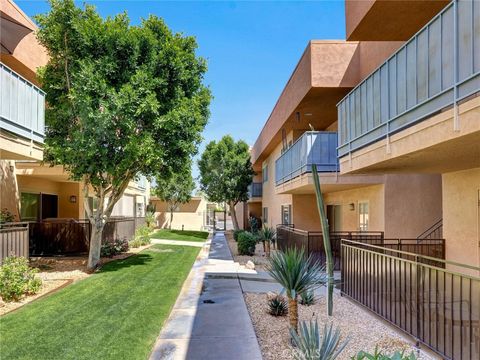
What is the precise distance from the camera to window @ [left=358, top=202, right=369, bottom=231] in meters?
14.0

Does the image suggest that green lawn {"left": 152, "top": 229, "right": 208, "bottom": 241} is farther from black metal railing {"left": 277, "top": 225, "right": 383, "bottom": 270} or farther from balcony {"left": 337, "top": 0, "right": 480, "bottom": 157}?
balcony {"left": 337, "top": 0, "right": 480, "bottom": 157}

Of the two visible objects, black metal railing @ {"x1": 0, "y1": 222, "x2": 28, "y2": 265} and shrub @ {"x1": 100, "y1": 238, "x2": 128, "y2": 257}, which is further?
shrub @ {"x1": 100, "y1": 238, "x2": 128, "y2": 257}

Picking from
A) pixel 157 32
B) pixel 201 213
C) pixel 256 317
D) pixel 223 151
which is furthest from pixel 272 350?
pixel 201 213

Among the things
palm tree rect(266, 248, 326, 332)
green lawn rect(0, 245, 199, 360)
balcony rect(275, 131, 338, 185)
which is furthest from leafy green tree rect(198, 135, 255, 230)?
palm tree rect(266, 248, 326, 332)

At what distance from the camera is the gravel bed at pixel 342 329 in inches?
225

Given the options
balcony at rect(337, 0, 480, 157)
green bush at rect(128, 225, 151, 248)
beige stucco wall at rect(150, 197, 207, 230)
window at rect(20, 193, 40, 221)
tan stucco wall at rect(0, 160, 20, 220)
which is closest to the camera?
balcony at rect(337, 0, 480, 157)

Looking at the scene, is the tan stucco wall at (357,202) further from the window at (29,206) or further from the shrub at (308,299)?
the window at (29,206)

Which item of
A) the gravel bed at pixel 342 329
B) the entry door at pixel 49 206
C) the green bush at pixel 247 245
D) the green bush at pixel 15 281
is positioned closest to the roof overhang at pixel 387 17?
the gravel bed at pixel 342 329

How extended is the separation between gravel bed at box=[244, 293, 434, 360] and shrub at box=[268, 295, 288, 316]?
0.12 meters

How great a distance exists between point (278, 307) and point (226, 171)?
23102mm

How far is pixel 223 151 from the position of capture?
101 feet

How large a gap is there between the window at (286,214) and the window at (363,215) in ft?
19.1

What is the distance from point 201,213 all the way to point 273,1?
1231 inches

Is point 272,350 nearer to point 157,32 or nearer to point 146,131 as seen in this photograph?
→ point 146,131
